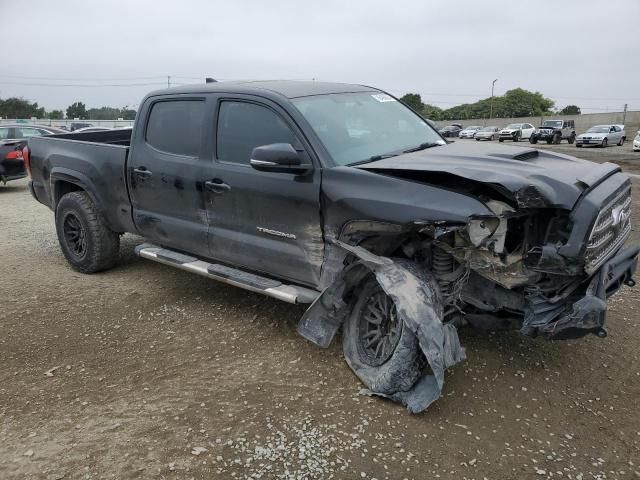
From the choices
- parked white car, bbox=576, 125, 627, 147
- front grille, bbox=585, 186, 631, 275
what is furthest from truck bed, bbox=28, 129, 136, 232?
parked white car, bbox=576, 125, 627, 147

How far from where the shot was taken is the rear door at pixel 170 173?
458cm

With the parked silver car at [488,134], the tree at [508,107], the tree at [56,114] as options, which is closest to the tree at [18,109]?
the tree at [56,114]

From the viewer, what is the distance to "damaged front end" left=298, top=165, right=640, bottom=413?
3117 millimetres

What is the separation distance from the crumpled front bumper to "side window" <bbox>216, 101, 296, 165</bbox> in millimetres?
2021

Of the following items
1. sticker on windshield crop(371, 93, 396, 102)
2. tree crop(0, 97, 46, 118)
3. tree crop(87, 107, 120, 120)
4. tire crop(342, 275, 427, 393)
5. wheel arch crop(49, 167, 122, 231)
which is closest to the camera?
tire crop(342, 275, 427, 393)

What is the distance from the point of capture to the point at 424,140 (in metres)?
4.59

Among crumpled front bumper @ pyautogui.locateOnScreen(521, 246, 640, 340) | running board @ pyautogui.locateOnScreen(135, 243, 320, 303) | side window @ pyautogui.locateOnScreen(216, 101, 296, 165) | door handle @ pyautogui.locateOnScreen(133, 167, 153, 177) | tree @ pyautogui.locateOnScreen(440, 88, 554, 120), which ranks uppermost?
tree @ pyautogui.locateOnScreen(440, 88, 554, 120)

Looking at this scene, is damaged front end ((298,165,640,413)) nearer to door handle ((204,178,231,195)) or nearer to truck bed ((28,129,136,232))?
door handle ((204,178,231,195))

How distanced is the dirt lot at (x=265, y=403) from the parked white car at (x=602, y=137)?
31.0m

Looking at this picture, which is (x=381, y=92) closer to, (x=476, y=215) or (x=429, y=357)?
(x=476, y=215)

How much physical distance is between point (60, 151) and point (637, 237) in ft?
23.0

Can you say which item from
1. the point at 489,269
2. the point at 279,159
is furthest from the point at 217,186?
the point at 489,269

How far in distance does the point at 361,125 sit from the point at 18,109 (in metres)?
69.2

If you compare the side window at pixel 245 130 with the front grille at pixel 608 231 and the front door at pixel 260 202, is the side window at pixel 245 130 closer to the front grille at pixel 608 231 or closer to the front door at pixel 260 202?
the front door at pixel 260 202
